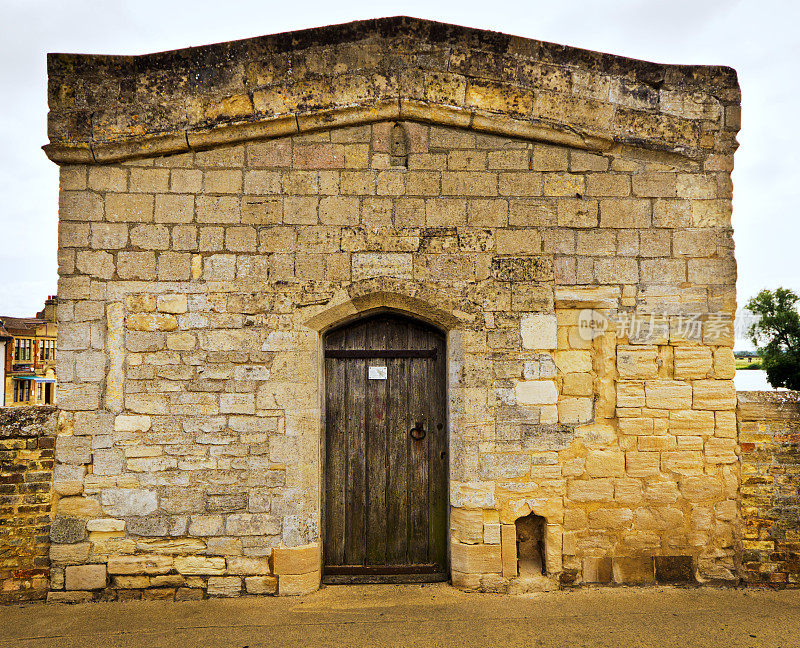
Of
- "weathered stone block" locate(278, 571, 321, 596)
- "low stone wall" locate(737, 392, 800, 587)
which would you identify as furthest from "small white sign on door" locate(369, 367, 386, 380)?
"low stone wall" locate(737, 392, 800, 587)

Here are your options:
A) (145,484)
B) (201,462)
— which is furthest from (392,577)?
(145,484)

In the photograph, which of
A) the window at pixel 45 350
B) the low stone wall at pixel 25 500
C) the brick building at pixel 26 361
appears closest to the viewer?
the low stone wall at pixel 25 500

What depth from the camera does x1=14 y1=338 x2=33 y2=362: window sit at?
2139cm

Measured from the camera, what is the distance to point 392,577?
393 centimetres

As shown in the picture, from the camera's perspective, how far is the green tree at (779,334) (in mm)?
24031

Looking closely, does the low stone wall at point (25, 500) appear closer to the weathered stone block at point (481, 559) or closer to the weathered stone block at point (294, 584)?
the weathered stone block at point (294, 584)

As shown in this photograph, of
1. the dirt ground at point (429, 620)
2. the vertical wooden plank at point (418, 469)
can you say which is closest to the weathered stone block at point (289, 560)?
the dirt ground at point (429, 620)

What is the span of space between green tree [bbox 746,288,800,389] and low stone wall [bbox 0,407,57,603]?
2849 cm

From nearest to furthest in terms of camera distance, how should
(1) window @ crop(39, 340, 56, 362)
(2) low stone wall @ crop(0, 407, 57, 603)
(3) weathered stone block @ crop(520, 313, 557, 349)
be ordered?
(2) low stone wall @ crop(0, 407, 57, 603), (3) weathered stone block @ crop(520, 313, 557, 349), (1) window @ crop(39, 340, 56, 362)

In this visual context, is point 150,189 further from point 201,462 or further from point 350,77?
point 201,462

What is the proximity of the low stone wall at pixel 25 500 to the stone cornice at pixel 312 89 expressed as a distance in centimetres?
194

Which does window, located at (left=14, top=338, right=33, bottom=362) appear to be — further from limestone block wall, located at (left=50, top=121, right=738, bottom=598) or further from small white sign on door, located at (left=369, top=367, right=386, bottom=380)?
small white sign on door, located at (left=369, top=367, right=386, bottom=380)

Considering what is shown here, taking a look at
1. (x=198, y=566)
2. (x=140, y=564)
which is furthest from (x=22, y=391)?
(x=198, y=566)

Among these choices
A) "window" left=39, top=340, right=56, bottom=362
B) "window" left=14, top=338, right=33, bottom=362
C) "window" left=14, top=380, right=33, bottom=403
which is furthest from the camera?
"window" left=39, top=340, right=56, bottom=362
